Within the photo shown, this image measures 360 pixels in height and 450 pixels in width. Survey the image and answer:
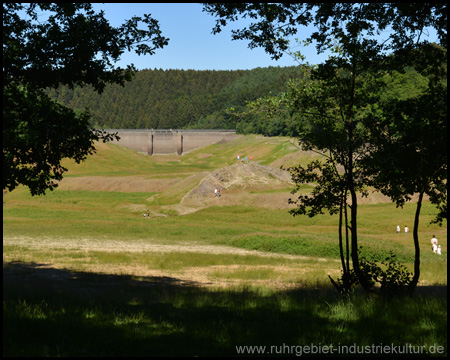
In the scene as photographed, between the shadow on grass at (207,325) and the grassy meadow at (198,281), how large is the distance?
33mm

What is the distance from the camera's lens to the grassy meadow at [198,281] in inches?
383

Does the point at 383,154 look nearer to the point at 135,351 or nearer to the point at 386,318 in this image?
the point at 386,318

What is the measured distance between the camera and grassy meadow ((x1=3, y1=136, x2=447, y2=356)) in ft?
31.9

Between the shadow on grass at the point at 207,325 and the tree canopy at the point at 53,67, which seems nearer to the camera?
the shadow on grass at the point at 207,325

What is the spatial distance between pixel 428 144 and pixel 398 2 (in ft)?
13.8

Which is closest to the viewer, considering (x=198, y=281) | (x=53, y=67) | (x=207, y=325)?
(x=207, y=325)

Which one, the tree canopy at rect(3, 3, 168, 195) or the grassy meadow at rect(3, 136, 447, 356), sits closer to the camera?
the grassy meadow at rect(3, 136, 447, 356)

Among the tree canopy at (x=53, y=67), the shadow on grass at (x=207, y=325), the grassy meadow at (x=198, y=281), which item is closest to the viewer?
the shadow on grass at (x=207, y=325)

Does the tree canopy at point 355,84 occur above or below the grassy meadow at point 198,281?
above

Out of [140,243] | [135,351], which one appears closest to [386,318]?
[135,351]

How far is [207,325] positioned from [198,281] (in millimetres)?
12703

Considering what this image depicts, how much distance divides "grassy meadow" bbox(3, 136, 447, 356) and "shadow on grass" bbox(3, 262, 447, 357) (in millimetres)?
33

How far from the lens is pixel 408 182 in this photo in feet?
51.6

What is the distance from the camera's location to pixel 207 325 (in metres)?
11.0
